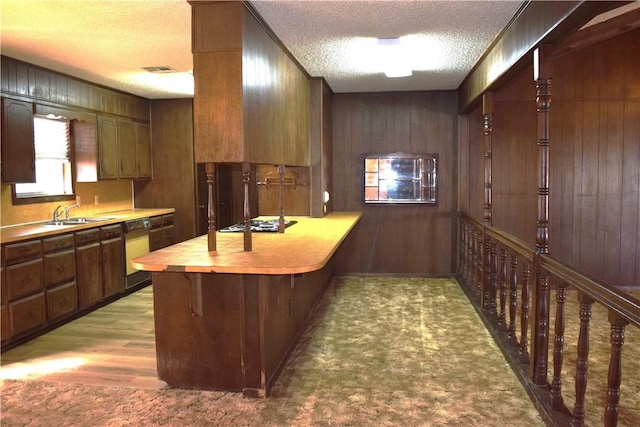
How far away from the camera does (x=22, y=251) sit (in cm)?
401

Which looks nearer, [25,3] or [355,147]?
[25,3]

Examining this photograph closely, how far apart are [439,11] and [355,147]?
3.28 meters

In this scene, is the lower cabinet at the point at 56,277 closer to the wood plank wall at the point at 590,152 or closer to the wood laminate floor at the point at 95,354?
the wood laminate floor at the point at 95,354

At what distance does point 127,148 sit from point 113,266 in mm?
1639

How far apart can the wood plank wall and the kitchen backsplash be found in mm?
4681

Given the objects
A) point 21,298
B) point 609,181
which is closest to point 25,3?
point 21,298

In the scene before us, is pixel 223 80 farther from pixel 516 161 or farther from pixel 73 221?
pixel 516 161

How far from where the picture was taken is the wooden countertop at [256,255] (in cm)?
275

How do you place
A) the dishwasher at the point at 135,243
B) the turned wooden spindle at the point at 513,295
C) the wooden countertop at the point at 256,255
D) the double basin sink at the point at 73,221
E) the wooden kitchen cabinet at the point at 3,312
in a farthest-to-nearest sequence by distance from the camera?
the dishwasher at the point at 135,243 < the double basin sink at the point at 73,221 < the wooden kitchen cabinet at the point at 3,312 < the turned wooden spindle at the point at 513,295 < the wooden countertop at the point at 256,255

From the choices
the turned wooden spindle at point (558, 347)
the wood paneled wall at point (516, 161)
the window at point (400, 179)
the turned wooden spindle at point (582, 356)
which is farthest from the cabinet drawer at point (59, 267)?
the wood paneled wall at point (516, 161)

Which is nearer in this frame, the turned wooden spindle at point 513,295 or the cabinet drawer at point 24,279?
the turned wooden spindle at point 513,295

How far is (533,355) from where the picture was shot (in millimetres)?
3020

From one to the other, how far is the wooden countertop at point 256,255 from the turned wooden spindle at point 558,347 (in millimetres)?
1269

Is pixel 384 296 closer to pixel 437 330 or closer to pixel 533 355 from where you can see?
pixel 437 330
